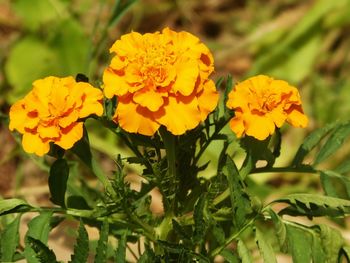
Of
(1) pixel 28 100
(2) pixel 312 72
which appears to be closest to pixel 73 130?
(1) pixel 28 100

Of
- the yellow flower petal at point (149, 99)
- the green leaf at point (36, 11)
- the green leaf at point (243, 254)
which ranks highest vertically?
the green leaf at point (36, 11)

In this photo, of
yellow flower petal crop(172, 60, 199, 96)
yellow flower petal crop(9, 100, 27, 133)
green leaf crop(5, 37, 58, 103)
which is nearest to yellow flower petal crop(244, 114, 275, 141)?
yellow flower petal crop(172, 60, 199, 96)

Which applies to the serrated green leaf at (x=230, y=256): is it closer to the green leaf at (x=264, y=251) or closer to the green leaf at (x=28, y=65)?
the green leaf at (x=264, y=251)

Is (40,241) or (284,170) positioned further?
(284,170)

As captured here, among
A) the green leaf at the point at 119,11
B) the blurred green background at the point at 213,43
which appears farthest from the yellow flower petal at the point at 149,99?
the blurred green background at the point at 213,43

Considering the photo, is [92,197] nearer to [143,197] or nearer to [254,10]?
[143,197]

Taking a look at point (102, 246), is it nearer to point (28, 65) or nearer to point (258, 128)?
point (258, 128)

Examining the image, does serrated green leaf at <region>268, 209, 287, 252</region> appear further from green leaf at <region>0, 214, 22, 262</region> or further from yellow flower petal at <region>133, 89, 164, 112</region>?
green leaf at <region>0, 214, 22, 262</region>
